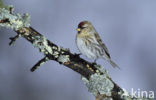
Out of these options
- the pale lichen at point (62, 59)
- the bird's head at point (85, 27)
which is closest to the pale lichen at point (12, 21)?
the pale lichen at point (62, 59)

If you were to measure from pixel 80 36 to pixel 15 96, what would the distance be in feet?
6.90

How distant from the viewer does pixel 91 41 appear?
2.49m

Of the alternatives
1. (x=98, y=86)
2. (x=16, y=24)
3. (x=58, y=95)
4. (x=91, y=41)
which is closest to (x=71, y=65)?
(x=98, y=86)

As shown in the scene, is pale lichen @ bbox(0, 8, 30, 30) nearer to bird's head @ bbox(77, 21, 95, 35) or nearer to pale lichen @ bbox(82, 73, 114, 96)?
pale lichen @ bbox(82, 73, 114, 96)

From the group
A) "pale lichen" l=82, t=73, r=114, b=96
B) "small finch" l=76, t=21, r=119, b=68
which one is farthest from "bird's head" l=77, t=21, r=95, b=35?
"pale lichen" l=82, t=73, r=114, b=96

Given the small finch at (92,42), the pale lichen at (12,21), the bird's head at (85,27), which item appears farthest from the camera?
the small finch at (92,42)

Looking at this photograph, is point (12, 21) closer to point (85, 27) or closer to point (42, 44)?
point (42, 44)

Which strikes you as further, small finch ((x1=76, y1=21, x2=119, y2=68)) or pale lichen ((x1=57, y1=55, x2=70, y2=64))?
small finch ((x1=76, y1=21, x2=119, y2=68))

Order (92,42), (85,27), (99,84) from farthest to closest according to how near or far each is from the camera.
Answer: (92,42) < (85,27) < (99,84)

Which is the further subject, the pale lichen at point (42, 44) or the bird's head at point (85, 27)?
the bird's head at point (85, 27)

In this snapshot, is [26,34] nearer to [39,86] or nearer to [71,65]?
[71,65]

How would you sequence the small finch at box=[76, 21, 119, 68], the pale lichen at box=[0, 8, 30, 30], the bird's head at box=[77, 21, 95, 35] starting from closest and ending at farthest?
the pale lichen at box=[0, 8, 30, 30] → the bird's head at box=[77, 21, 95, 35] → the small finch at box=[76, 21, 119, 68]

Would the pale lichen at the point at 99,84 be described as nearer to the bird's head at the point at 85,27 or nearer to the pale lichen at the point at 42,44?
the pale lichen at the point at 42,44

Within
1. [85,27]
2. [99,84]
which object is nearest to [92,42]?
[85,27]
